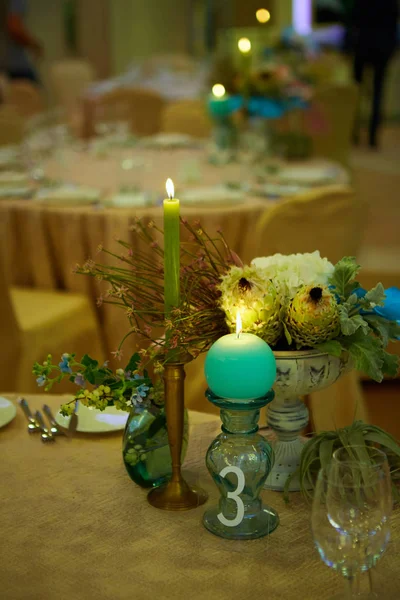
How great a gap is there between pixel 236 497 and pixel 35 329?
1992 millimetres

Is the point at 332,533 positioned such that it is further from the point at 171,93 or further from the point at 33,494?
the point at 171,93

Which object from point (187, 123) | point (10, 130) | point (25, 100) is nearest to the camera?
point (10, 130)

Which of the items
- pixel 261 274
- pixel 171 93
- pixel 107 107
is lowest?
pixel 171 93

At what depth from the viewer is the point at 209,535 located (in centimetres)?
110

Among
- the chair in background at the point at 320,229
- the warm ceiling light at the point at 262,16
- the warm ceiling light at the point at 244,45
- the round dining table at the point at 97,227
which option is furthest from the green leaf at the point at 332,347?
the warm ceiling light at the point at 262,16

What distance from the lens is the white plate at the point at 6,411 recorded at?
1.44 metres

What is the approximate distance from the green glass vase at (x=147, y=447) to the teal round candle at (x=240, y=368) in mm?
155

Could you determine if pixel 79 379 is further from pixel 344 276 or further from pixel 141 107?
pixel 141 107

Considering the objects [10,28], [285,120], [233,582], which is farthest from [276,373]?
[10,28]

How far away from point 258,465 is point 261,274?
25 centimetres

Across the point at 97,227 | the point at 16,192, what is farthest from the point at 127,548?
the point at 16,192

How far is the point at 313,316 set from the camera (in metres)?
1.13

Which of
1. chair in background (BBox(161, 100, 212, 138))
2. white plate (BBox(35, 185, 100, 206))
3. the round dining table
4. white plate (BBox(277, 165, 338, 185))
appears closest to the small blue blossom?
the round dining table

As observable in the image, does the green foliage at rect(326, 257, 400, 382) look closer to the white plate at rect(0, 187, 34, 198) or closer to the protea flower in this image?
the protea flower
